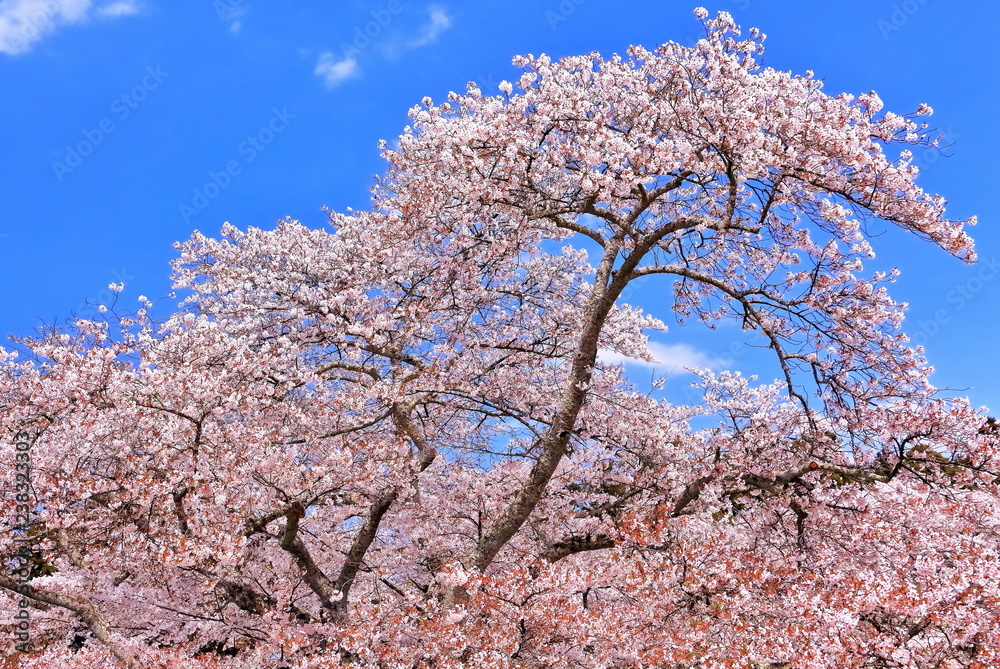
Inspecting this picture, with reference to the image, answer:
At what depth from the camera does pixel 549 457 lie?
9.40 meters

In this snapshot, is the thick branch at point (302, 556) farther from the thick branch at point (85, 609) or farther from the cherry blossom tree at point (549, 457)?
the thick branch at point (85, 609)

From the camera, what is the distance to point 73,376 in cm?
875

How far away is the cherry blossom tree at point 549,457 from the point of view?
7656mm

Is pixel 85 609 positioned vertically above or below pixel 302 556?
below

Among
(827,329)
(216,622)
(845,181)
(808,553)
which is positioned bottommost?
(216,622)

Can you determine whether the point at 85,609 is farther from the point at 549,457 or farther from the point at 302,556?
the point at 549,457

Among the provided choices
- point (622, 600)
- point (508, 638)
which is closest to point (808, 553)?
point (622, 600)

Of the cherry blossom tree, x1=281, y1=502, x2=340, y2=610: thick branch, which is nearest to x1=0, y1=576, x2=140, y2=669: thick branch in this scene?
the cherry blossom tree

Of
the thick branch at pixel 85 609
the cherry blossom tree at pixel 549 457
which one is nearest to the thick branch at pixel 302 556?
the cherry blossom tree at pixel 549 457

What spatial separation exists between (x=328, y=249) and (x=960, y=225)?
9.92 meters

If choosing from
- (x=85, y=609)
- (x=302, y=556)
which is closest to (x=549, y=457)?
(x=302, y=556)

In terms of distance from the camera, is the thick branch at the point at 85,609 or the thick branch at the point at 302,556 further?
the thick branch at the point at 302,556

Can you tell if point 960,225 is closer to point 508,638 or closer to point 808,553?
point 808,553

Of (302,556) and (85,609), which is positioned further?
(302,556)
